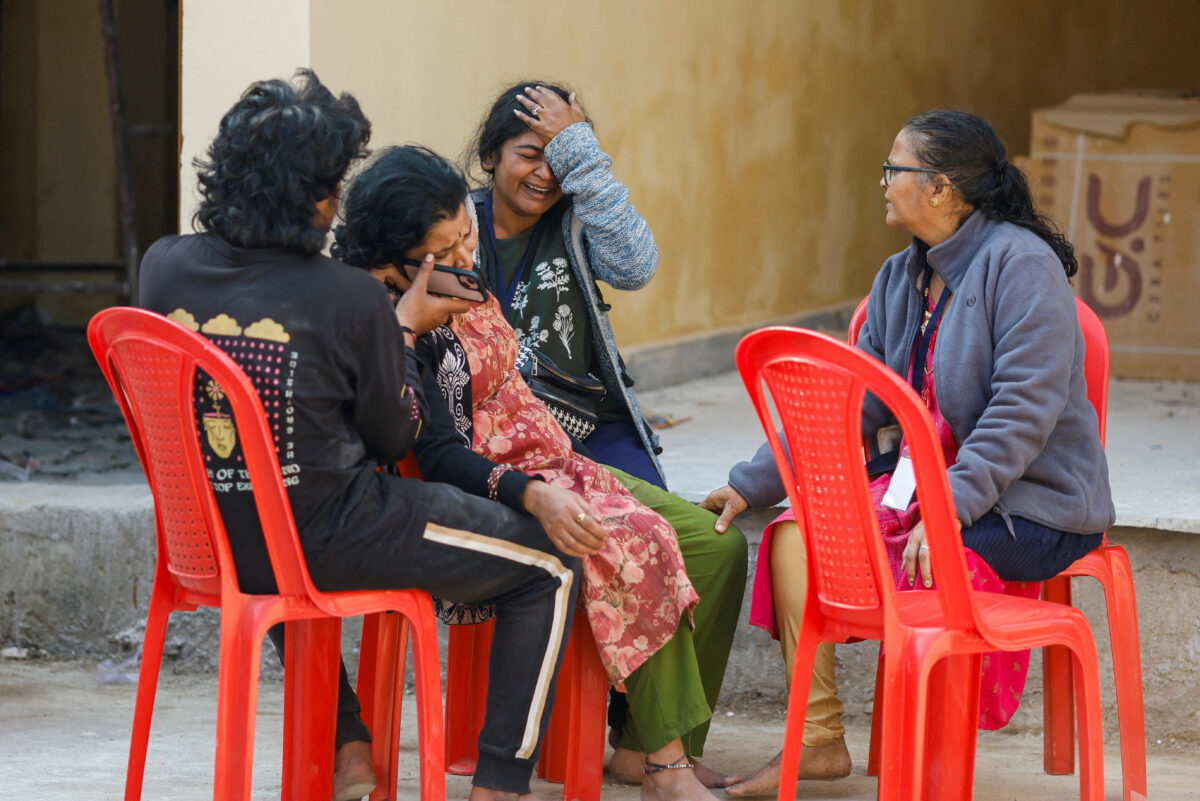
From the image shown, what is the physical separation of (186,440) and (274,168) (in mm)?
474

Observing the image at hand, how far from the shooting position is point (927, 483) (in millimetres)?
2369

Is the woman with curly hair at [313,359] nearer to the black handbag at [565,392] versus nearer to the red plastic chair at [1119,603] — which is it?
the black handbag at [565,392]

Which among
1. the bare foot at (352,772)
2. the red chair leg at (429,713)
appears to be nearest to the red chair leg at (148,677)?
the bare foot at (352,772)

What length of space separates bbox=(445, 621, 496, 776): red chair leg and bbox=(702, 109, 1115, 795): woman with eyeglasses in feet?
1.86

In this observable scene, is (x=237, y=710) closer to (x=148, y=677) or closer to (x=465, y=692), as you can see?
(x=148, y=677)

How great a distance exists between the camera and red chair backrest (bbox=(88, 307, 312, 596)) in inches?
92.0

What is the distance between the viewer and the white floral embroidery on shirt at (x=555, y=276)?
11.1ft

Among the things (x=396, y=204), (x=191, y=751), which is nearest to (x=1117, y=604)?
(x=396, y=204)

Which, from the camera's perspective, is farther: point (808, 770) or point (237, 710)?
point (808, 770)

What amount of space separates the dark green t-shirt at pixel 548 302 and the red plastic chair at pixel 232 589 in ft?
3.00

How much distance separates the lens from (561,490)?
2.65 meters

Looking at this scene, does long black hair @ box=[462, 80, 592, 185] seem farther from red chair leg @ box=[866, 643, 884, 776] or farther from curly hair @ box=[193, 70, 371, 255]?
red chair leg @ box=[866, 643, 884, 776]

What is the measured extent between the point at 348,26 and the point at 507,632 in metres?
2.19

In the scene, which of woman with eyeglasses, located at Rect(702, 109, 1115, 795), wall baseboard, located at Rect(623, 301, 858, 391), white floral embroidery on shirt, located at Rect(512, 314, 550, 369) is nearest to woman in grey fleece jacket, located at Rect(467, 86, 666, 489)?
white floral embroidery on shirt, located at Rect(512, 314, 550, 369)
